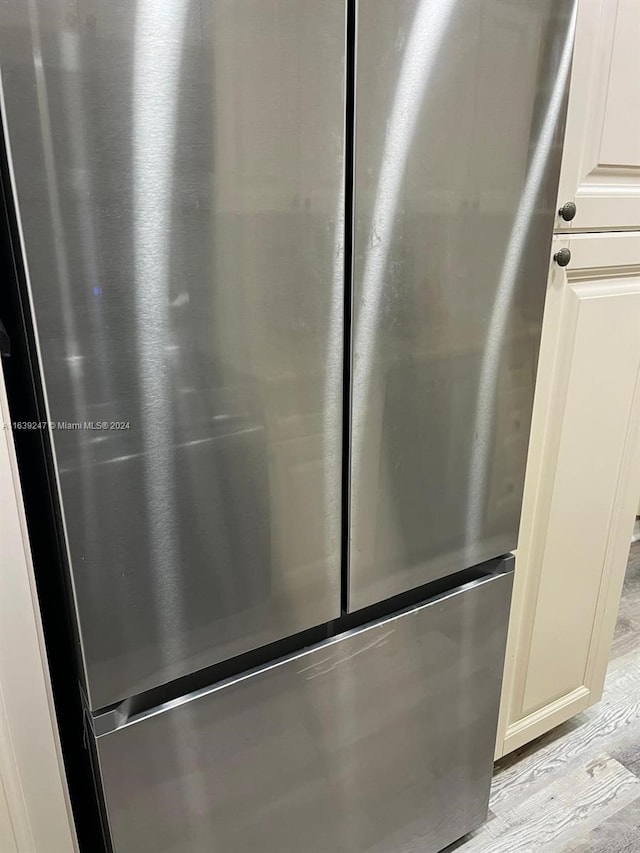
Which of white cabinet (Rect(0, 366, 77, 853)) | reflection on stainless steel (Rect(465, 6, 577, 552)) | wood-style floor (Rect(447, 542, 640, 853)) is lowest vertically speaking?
wood-style floor (Rect(447, 542, 640, 853))

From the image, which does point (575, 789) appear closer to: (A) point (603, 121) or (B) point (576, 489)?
(B) point (576, 489)

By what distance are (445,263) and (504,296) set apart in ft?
0.41

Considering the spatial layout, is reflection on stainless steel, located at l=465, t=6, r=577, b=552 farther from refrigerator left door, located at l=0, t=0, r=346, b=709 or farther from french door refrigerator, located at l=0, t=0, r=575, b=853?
refrigerator left door, located at l=0, t=0, r=346, b=709

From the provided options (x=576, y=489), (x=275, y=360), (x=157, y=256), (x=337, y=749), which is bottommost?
(x=337, y=749)

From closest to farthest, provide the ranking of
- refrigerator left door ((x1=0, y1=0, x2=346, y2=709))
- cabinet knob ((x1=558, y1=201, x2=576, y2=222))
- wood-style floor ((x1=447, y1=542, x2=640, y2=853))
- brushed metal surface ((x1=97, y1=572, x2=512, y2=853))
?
refrigerator left door ((x1=0, y1=0, x2=346, y2=709))
brushed metal surface ((x1=97, y1=572, x2=512, y2=853))
cabinet knob ((x1=558, y1=201, x2=576, y2=222))
wood-style floor ((x1=447, y1=542, x2=640, y2=853))

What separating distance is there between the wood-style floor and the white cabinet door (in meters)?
0.10

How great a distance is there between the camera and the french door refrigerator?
61cm

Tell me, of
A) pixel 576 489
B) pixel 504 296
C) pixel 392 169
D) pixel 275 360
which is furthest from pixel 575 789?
pixel 392 169

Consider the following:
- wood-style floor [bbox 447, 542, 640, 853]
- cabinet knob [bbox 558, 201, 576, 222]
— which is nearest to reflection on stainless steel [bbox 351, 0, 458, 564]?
cabinet knob [bbox 558, 201, 576, 222]

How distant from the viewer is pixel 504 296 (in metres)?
0.93

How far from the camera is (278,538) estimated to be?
0.84 metres

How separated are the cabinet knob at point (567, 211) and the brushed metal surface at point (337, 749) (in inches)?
23.8

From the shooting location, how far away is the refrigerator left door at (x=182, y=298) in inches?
23.1

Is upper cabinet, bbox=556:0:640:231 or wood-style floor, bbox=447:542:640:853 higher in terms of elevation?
upper cabinet, bbox=556:0:640:231
